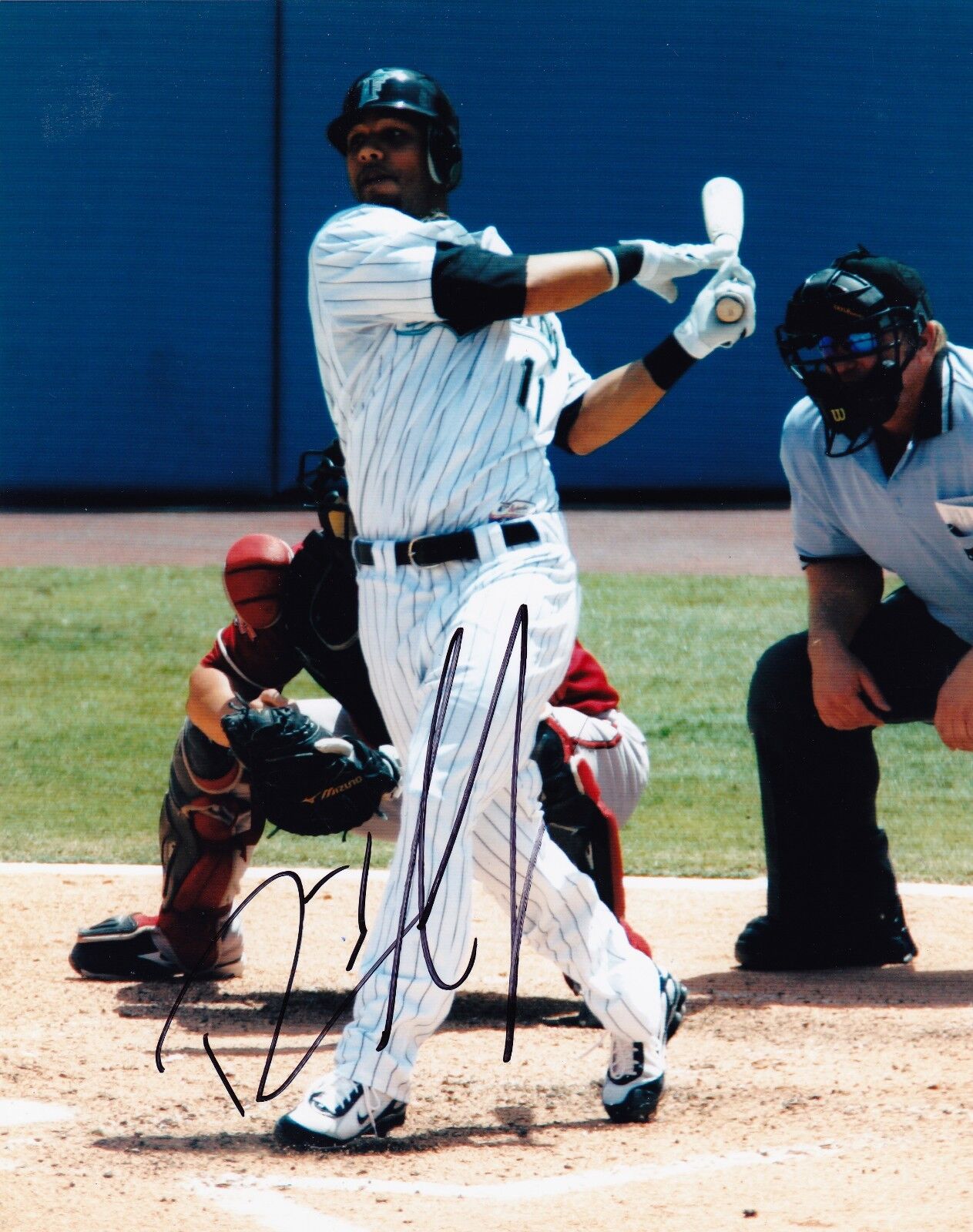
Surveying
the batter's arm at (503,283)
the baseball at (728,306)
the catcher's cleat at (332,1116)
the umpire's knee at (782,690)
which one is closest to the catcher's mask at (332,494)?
the batter's arm at (503,283)

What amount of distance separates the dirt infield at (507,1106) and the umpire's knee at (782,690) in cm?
55

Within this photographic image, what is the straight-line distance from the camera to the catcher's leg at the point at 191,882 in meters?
3.69

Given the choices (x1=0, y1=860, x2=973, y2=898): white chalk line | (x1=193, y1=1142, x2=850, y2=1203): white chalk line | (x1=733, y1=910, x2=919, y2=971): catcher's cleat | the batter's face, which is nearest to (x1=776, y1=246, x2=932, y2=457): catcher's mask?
the batter's face

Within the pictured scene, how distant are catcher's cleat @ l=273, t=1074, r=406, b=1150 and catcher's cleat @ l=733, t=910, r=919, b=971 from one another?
142 centimetres

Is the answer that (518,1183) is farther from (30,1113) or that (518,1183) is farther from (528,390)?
(528,390)

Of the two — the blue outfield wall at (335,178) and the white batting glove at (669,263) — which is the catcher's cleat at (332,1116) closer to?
the white batting glove at (669,263)

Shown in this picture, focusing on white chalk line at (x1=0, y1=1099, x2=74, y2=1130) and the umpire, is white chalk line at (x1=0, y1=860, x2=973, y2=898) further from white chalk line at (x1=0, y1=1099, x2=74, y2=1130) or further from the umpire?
white chalk line at (x1=0, y1=1099, x2=74, y2=1130)

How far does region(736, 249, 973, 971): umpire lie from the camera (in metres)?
3.63

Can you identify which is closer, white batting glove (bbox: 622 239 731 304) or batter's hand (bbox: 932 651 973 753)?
white batting glove (bbox: 622 239 731 304)

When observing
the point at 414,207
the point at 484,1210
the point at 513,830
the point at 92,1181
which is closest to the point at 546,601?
the point at 513,830

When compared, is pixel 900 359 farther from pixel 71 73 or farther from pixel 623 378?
pixel 71 73

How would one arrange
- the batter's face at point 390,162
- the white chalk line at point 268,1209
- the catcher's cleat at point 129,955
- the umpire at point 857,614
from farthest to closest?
1. the catcher's cleat at point 129,955
2. the umpire at point 857,614
3. the batter's face at point 390,162
4. the white chalk line at point 268,1209

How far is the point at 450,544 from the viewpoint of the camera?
2.84 metres

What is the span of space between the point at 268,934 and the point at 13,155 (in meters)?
10.9
